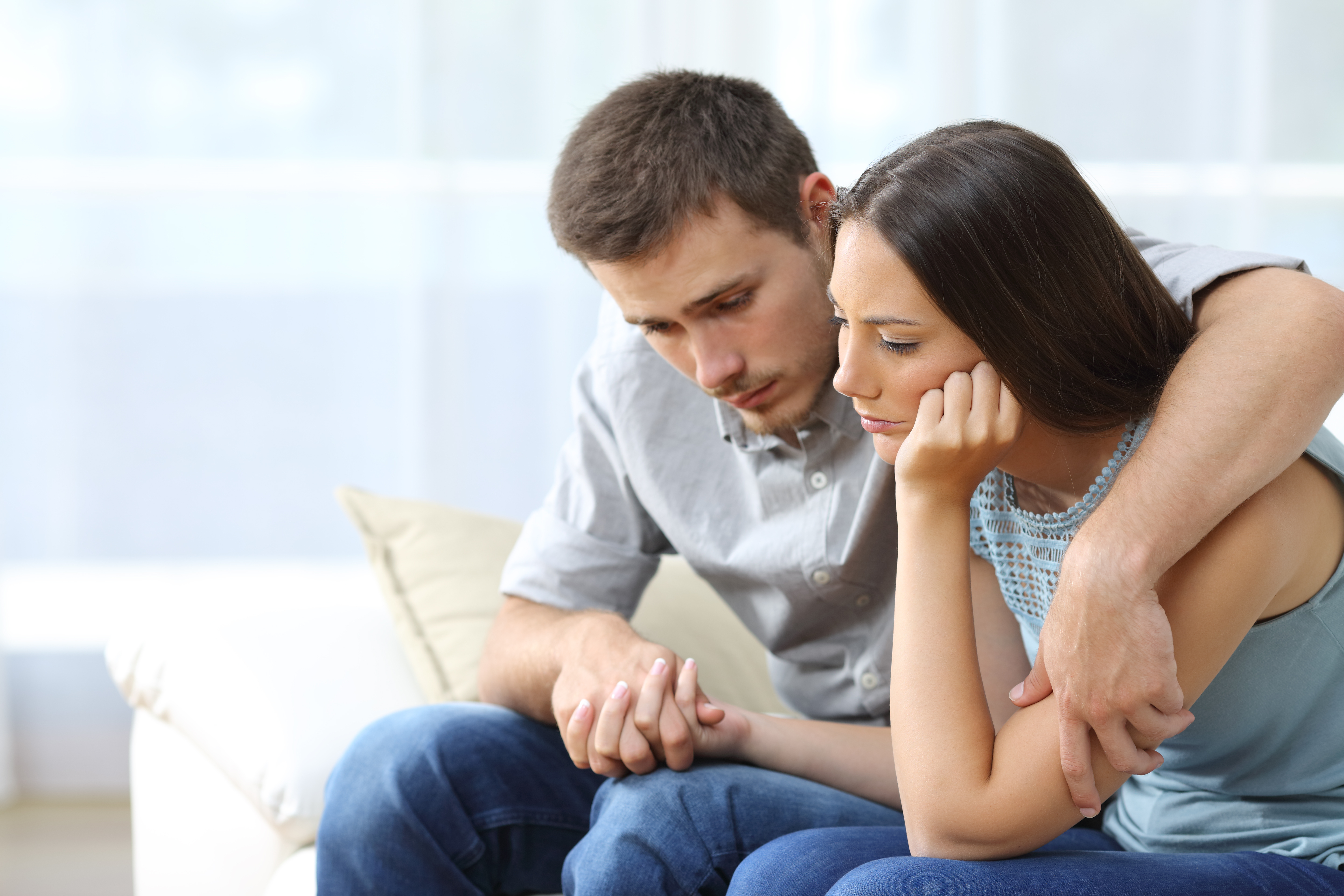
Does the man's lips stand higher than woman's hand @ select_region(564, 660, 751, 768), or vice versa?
the man's lips

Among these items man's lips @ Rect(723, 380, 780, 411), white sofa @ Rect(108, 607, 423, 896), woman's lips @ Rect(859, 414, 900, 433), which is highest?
woman's lips @ Rect(859, 414, 900, 433)

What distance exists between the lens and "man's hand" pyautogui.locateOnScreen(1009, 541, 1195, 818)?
2.64 ft

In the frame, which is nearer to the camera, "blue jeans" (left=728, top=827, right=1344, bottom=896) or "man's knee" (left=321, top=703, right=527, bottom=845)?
"blue jeans" (left=728, top=827, right=1344, bottom=896)

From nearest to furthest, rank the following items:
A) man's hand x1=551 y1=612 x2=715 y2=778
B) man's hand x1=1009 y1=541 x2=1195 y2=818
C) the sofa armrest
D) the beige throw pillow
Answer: man's hand x1=1009 y1=541 x2=1195 y2=818 → man's hand x1=551 y1=612 x2=715 y2=778 → the sofa armrest → the beige throw pillow

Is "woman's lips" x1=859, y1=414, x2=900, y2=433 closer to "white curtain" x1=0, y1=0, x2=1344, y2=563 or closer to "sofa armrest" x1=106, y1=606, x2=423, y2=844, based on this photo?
"sofa armrest" x1=106, y1=606, x2=423, y2=844

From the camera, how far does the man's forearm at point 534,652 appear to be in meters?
1.25

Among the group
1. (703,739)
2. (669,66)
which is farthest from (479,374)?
(703,739)

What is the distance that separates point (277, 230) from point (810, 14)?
46.5 inches

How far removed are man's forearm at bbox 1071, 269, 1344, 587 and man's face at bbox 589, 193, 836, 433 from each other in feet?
1.48

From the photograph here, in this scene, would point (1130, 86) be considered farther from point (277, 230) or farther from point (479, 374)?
point (277, 230)

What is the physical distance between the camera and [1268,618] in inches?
35.9

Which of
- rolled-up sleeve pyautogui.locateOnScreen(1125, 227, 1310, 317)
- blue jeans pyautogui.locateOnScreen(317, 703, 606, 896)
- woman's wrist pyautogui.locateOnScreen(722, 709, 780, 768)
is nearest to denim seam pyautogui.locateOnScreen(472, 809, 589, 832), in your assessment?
blue jeans pyautogui.locateOnScreen(317, 703, 606, 896)

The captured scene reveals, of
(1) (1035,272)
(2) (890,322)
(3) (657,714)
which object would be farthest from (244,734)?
(1) (1035,272)

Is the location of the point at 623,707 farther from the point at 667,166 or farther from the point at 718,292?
the point at 667,166
